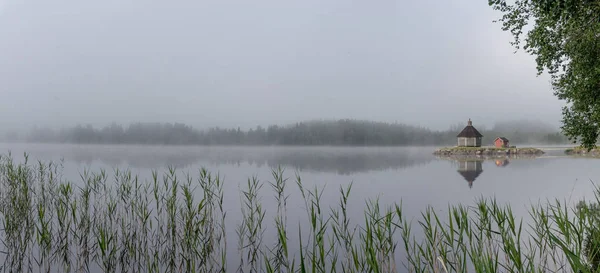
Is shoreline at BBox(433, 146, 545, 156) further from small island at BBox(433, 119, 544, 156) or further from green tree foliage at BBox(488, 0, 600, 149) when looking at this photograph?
green tree foliage at BBox(488, 0, 600, 149)

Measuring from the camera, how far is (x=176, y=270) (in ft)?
25.7

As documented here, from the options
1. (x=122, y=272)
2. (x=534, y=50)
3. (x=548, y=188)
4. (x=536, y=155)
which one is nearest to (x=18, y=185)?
(x=122, y=272)

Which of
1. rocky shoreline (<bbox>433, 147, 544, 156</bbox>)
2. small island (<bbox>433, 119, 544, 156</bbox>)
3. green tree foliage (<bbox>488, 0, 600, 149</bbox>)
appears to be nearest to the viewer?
green tree foliage (<bbox>488, 0, 600, 149</bbox>)

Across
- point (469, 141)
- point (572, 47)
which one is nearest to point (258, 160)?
point (469, 141)

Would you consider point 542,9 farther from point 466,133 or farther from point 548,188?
point 466,133

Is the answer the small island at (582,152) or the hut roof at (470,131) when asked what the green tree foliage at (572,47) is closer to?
the hut roof at (470,131)

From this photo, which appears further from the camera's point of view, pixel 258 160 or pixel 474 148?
pixel 258 160

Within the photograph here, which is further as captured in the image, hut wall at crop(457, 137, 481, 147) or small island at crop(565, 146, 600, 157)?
hut wall at crop(457, 137, 481, 147)

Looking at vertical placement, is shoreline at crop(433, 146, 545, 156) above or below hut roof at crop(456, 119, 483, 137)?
below

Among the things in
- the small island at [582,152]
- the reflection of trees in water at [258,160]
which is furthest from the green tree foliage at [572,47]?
the small island at [582,152]

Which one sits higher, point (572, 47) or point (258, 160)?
point (572, 47)

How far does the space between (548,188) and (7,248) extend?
91.3 feet

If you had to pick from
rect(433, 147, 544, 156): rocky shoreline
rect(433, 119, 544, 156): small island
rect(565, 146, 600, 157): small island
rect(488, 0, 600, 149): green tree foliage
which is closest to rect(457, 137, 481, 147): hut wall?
rect(433, 119, 544, 156): small island

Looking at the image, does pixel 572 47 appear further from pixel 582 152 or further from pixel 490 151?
pixel 582 152
